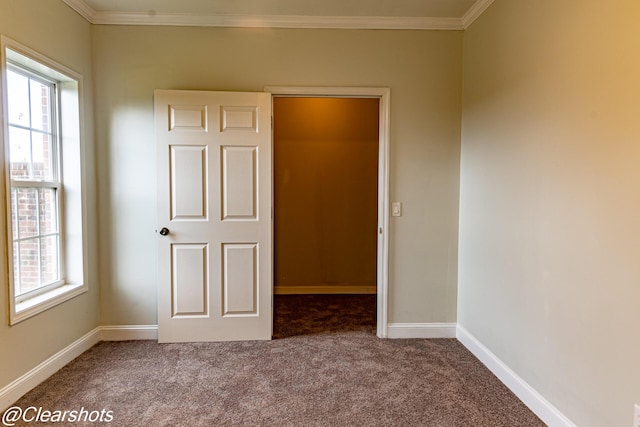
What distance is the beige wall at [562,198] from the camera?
1.46 metres

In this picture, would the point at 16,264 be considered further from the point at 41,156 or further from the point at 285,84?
the point at 285,84

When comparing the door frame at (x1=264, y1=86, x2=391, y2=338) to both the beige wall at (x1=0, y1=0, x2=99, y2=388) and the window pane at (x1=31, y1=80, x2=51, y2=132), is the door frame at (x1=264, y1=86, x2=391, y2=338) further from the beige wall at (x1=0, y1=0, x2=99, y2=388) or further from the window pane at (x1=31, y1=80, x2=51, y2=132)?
the window pane at (x1=31, y1=80, x2=51, y2=132)

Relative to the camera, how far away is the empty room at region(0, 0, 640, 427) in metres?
1.89

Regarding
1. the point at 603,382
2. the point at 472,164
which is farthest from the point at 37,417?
the point at 472,164

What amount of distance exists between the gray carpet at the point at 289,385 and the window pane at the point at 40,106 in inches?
67.0

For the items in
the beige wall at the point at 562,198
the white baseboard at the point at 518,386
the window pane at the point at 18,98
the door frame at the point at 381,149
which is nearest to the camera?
the beige wall at the point at 562,198

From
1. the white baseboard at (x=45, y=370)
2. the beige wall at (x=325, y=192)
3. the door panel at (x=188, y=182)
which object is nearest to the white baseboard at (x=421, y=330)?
the beige wall at (x=325, y=192)

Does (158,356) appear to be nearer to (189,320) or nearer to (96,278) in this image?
(189,320)

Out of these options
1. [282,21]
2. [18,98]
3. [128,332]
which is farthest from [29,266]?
[282,21]

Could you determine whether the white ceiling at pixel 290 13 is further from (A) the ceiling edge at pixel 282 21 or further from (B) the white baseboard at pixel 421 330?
(B) the white baseboard at pixel 421 330

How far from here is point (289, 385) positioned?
7.32 ft

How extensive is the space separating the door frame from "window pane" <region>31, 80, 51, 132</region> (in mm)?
1577

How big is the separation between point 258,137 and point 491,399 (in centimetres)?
242

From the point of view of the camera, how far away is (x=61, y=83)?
2.58 metres
